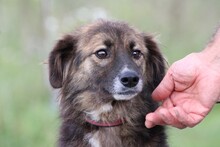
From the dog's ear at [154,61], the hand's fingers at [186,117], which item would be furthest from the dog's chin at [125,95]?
the dog's ear at [154,61]

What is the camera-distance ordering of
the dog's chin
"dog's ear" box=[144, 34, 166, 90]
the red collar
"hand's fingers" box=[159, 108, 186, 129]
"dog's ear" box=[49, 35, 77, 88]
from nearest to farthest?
"hand's fingers" box=[159, 108, 186, 129] → the dog's chin → the red collar → "dog's ear" box=[49, 35, 77, 88] → "dog's ear" box=[144, 34, 166, 90]

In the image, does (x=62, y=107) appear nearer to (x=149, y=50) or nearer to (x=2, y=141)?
(x=149, y=50)

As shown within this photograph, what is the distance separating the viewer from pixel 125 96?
4801 millimetres

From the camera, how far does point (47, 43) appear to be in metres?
10.2

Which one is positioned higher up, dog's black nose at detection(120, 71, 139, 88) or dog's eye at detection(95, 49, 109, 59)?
dog's eye at detection(95, 49, 109, 59)

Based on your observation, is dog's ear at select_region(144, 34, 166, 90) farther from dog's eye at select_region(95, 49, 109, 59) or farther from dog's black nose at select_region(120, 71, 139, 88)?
dog's black nose at select_region(120, 71, 139, 88)

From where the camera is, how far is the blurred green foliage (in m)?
7.64

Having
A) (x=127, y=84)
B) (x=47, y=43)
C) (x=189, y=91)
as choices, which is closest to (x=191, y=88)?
(x=189, y=91)

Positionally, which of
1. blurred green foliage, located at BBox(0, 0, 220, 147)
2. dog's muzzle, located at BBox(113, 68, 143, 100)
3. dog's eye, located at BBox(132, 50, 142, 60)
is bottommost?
blurred green foliage, located at BBox(0, 0, 220, 147)

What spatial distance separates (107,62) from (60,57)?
553 millimetres

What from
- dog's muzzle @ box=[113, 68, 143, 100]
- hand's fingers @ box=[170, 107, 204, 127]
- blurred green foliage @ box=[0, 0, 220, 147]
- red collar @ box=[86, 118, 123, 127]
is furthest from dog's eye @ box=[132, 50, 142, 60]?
hand's fingers @ box=[170, 107, 204, 127]

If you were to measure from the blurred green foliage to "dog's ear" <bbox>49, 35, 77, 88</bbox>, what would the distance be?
22 cm

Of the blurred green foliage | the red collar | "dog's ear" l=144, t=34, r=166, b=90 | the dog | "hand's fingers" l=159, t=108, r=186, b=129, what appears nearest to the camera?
"hand's fingers" l=159, t=108, r=186, b=129

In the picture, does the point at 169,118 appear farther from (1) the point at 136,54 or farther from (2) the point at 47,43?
(2) the point at 47,43
